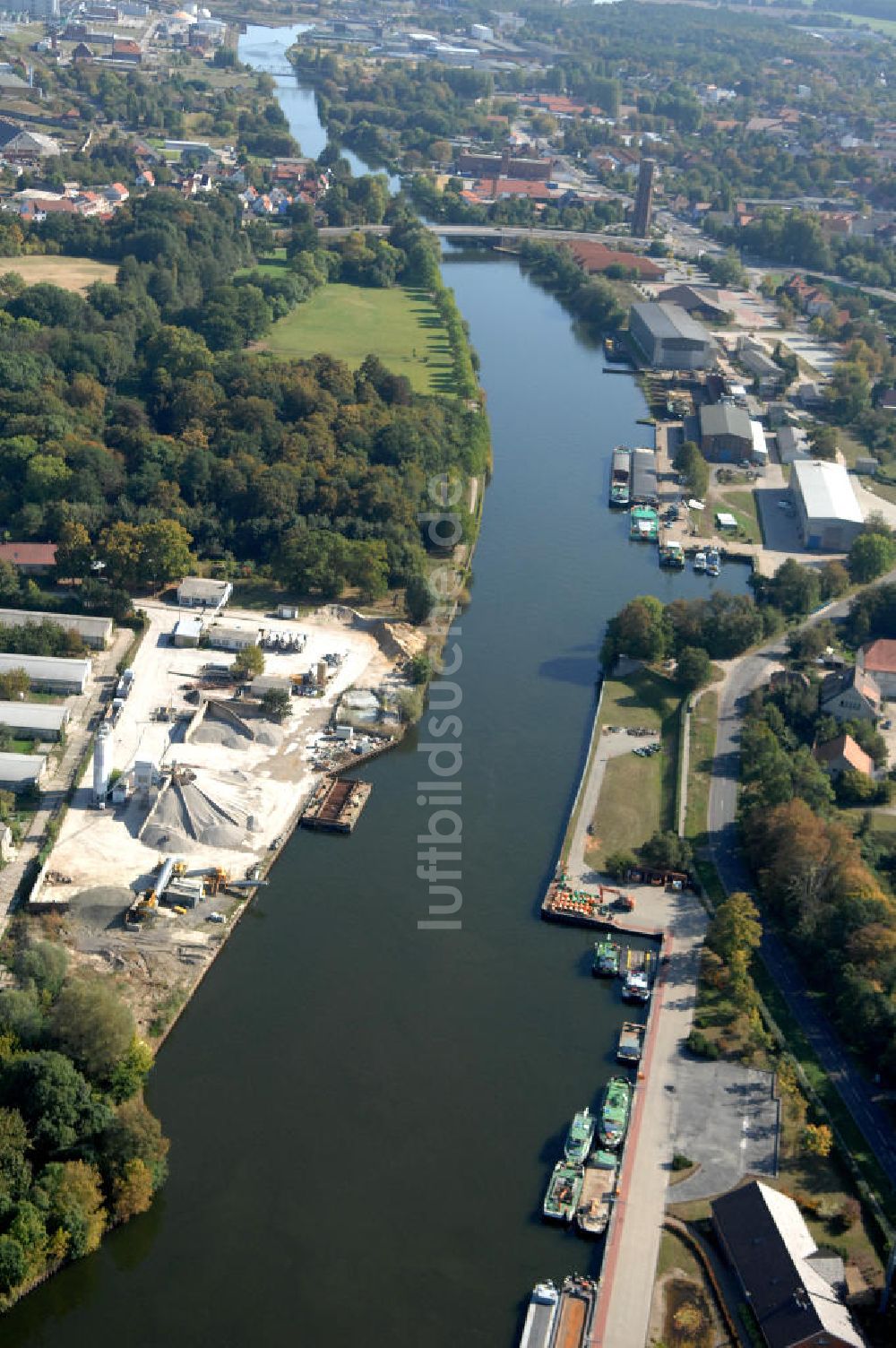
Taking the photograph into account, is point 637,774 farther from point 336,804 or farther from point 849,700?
Answer: point 336,804

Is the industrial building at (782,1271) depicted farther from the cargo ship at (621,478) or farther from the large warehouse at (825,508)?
the cargo ship at (621,478)

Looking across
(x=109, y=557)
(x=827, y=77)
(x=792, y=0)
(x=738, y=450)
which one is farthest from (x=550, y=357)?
(x=792, y=0)

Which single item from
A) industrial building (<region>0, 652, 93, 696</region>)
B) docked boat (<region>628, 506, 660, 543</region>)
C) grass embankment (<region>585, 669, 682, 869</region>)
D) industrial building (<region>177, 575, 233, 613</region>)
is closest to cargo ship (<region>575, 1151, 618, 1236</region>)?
grass embankment (<region>585, 669, 682, 869</region>)

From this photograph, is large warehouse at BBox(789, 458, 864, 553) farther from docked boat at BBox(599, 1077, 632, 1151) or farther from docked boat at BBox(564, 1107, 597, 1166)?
A: docked boat at BBox(564, 1107, 597, 1166)

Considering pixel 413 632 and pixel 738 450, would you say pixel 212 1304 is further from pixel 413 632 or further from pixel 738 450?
pixel 738 450

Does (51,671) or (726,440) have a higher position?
(726,440)

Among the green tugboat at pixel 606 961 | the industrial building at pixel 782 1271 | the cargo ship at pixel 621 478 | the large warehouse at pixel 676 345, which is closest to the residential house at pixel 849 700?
the green tugboat at pixel 606 961

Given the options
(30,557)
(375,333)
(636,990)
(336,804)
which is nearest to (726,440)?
(375,333)
